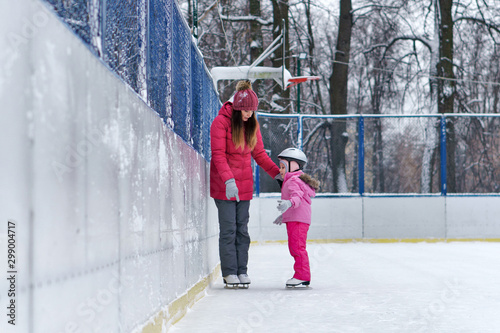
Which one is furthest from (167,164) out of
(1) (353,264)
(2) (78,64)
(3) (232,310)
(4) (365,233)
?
(4) (365,233)

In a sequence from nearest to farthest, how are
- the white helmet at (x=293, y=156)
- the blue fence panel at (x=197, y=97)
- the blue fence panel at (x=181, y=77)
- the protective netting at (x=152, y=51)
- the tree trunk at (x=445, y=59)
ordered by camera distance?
the protective netting at (x=152, y=51) < the blue fence panel at (x=181, y=77) < the blue fence panel at (x=197, y=97) < the white helmet at (x=293, y=156) < the tree trunk at (x=445, y=59)

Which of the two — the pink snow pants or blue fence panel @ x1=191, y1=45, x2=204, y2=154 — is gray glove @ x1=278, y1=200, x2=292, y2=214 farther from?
blue fence panel @ x1=191, y1=45, x2=204, y2=154

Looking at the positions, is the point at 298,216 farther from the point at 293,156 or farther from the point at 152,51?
the point at 152,51

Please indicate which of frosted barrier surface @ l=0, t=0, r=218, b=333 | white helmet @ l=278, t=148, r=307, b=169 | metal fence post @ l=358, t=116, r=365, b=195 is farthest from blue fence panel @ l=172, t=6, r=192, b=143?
metal fence post @ l=358, t=116, r=365, b=195

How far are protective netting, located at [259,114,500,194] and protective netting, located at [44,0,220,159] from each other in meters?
6.62

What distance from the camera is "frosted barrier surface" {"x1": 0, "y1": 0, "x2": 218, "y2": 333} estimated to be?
5.00 feet

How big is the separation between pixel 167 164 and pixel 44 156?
7.19ft

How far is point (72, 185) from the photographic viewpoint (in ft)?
6.35

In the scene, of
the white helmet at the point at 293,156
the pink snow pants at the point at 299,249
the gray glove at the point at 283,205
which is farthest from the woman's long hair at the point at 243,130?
the pink snow pants at the point at 299,249

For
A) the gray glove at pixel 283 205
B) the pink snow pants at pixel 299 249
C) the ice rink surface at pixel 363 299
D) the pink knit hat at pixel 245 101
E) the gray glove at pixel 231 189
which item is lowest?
the ice rink surface at pixel 363 299

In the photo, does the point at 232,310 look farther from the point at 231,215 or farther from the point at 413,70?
the point at 413,70

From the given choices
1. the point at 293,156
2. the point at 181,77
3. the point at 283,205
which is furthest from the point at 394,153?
the point at 181,77

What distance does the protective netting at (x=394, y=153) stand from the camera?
43.4 feet

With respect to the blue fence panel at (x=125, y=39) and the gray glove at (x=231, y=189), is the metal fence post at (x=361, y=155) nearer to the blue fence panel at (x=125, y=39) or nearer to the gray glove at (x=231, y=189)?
the gray glove at (x=231, y=189)
